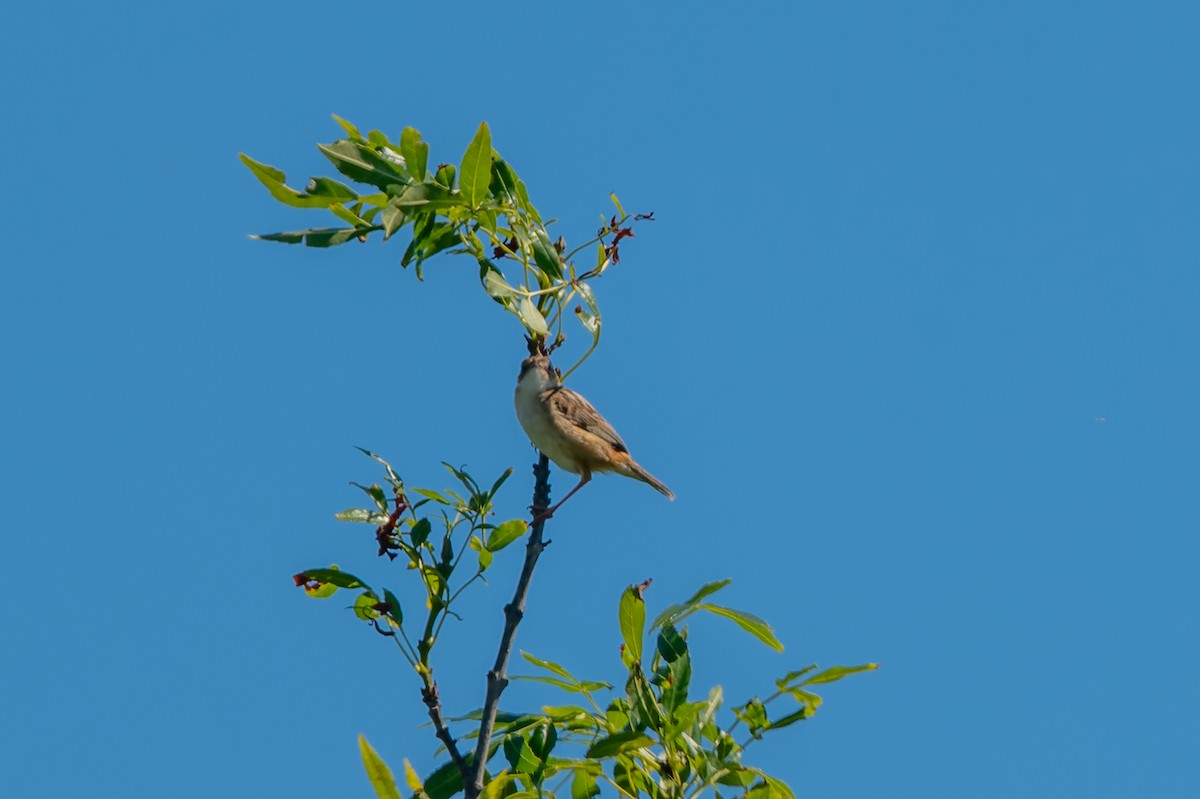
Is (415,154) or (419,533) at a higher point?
(415,154)

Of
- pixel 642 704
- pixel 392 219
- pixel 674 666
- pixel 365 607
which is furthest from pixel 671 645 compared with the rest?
pixel 392 219

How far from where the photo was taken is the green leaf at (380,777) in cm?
331

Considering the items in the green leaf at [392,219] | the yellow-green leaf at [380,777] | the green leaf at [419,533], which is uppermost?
the green leaf at [392,219]

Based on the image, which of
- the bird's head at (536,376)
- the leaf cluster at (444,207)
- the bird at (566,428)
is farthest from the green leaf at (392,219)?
the bird's head at (536,376)

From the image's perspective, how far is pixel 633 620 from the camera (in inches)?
145

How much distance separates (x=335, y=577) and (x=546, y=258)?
994mm

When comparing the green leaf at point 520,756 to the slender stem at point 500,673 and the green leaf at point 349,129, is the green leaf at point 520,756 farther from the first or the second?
the green leaf at point 349,129

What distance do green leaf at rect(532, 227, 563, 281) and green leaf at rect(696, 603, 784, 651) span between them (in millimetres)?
951

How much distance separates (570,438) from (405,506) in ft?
10.7

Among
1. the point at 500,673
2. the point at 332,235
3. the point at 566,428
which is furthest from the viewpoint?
the point at 566,428

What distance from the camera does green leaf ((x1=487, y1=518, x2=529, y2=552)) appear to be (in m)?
3.78

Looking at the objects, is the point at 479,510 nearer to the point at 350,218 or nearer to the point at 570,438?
the point at 350,218

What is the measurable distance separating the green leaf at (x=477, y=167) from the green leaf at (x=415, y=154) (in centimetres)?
14

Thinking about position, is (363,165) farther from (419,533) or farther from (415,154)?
(419,533)
